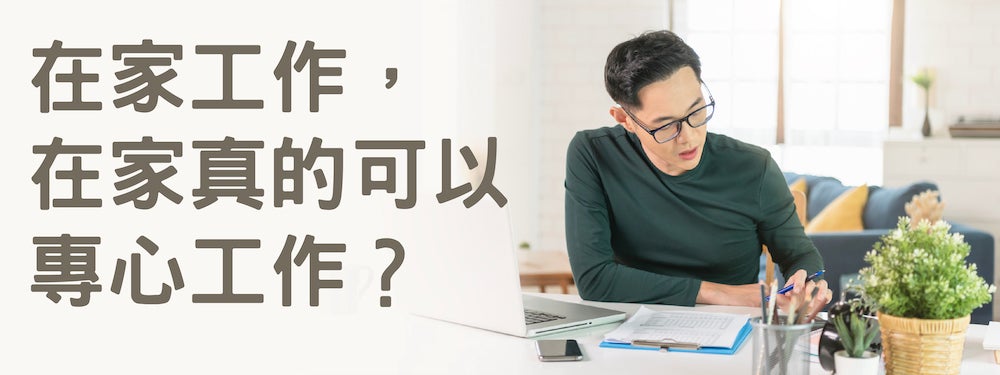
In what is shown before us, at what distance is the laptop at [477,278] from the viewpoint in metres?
1.71

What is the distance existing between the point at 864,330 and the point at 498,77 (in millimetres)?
4280

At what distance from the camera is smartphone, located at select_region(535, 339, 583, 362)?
1.61 m

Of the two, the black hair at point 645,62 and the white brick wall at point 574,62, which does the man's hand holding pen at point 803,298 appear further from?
the white brick wall at point 574,62

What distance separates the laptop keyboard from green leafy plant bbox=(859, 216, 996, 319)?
0.65 meters

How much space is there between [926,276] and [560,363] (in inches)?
21.8

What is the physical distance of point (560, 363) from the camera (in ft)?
5.22

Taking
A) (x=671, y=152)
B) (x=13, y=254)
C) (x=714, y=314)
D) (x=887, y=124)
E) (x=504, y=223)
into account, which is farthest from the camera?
(x=887, y=124)

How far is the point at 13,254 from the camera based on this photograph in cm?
265

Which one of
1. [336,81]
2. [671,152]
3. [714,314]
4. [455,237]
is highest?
[336,81]

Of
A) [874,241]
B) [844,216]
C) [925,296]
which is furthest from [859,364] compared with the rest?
[844,216]

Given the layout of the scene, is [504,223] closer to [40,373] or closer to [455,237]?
[455,237]

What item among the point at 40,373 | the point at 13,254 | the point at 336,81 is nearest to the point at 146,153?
the point at 13,254

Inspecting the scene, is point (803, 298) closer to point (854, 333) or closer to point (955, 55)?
point (854, 333)

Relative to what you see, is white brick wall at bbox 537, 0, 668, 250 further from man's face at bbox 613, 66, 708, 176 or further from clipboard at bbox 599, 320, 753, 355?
clipboard at bbox 599, 320, 753, 355
